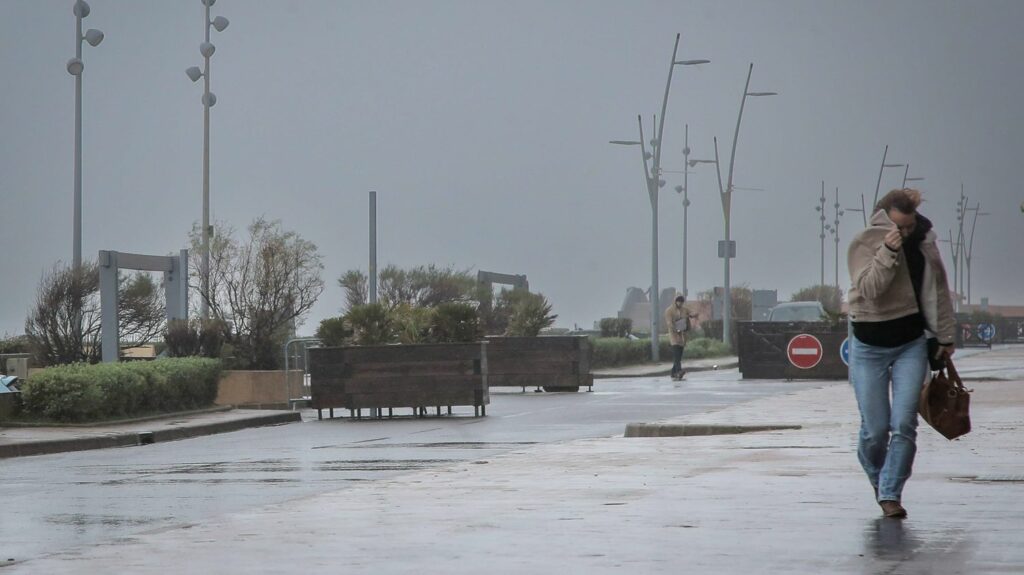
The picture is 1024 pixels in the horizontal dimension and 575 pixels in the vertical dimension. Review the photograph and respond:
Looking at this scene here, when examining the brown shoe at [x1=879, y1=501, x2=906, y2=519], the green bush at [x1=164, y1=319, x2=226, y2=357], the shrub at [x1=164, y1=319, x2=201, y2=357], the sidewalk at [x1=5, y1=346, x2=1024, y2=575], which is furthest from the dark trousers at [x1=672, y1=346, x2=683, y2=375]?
the brown shoe at [x1=879, y1=501, x2=906, y2=519]

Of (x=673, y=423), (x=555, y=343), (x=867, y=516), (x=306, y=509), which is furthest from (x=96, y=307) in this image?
(x=867, y=516)

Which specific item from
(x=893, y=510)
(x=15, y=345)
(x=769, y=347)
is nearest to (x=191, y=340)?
(x=15, y=345)

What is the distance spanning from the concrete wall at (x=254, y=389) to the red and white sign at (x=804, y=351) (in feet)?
37.7

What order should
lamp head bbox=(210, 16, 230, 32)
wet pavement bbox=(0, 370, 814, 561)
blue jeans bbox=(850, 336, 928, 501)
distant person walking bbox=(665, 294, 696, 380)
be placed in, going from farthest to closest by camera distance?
lamp head bbox=(210, 16, 230, 32)
distant person walking bbox=(665, 294, 696, 380)
wet pavement bbox=(0, 370, 814, 561)
blue jeans bbox=(850, 336, 928, 501)

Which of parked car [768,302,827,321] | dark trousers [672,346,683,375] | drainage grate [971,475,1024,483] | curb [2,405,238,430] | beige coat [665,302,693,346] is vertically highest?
parked car [768,302,827,321]

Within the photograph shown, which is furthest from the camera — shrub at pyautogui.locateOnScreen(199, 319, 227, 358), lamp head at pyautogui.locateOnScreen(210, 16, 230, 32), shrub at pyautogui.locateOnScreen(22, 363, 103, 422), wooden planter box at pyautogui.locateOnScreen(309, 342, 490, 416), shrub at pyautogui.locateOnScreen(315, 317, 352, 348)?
lamp head at pyautogui.locateOnScreen(210, 16, 230, 32)

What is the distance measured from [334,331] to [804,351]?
41.2 ft

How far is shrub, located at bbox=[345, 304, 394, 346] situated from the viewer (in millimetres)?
25875

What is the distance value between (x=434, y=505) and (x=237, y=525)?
53.3 inches

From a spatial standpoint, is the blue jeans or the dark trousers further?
the dark trousers

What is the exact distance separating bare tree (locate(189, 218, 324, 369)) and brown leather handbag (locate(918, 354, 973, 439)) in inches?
851

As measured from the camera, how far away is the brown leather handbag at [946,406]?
9.20 m

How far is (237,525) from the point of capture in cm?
941

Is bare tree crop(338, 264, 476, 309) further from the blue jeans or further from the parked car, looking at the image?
the blue jeans
